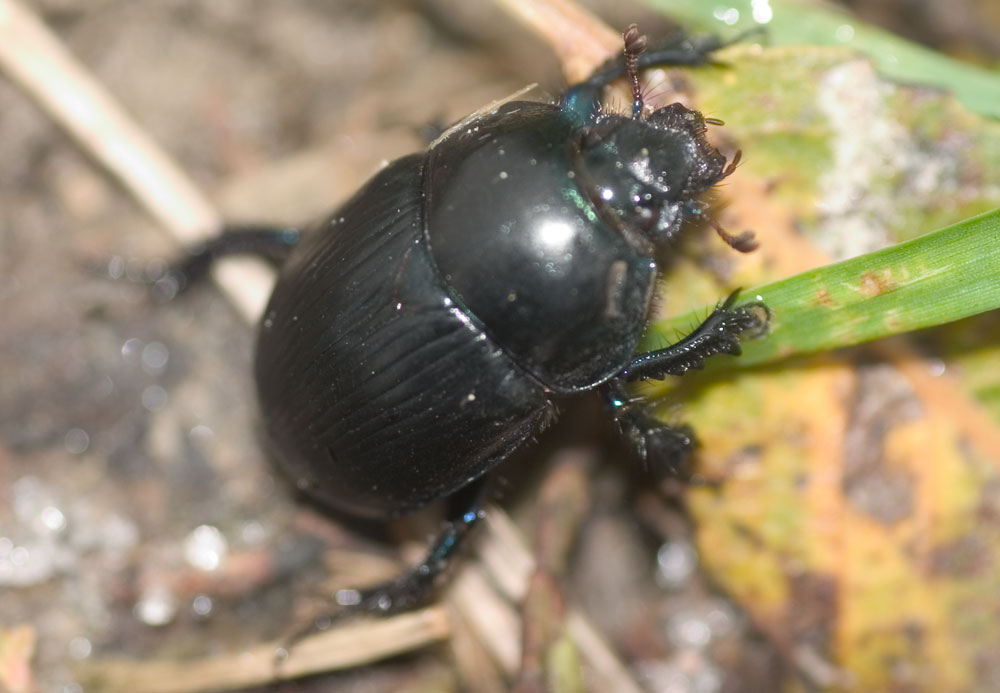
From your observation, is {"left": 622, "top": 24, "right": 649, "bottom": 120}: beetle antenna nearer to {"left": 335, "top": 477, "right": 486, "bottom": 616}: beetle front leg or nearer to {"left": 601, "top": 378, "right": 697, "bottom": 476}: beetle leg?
{"left": 601, "top": 378, "right": 697, "bottom": 476}: beetle leg

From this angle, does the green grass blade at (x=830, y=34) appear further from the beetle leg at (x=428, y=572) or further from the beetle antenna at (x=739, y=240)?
the beetle leg at (x=428, y=572)

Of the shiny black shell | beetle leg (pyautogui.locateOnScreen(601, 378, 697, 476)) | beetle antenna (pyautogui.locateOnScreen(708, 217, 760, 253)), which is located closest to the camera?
the shiny black shell

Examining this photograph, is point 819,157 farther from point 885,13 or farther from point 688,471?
point 885,13

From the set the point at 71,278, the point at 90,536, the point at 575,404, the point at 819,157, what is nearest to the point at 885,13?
the point at 819,157

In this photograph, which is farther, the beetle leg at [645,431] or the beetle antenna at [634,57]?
the beetle leg at [645,431]

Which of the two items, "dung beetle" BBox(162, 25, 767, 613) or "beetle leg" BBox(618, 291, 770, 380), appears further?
"beetle leg" BBox(618, 291, 770, 380)

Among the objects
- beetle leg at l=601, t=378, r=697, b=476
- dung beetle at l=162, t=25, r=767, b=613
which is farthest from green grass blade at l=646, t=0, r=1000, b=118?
beetle leg at l=601, t=378, r=697, b=476

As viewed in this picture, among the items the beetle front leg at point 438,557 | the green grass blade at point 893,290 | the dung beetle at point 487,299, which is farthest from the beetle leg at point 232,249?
the green grass blade at point 893,290
